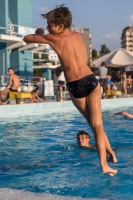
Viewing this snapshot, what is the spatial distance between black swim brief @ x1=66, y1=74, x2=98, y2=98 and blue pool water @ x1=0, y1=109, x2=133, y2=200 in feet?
2.88

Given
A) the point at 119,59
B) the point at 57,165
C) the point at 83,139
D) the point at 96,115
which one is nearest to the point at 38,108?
the point at 83,139

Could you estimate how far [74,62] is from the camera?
3.21 m

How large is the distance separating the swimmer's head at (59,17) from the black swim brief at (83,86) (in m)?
0.52

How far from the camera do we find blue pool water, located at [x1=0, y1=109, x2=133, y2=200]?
3.19m

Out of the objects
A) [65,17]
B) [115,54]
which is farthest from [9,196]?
[115,54]

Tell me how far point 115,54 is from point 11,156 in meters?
15.6

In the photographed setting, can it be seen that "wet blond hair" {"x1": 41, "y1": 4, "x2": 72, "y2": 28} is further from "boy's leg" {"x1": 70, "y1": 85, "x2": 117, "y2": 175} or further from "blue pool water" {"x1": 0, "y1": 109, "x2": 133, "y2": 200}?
"blue pool water" {"x1": 0, "y1": 109, "x2": 133, "y2": 200}

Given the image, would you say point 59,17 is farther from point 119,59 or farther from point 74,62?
point 119,59

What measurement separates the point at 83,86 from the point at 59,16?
25.8 inches

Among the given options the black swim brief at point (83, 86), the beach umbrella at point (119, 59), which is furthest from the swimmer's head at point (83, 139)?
the beach umbrella at point (119, 59)

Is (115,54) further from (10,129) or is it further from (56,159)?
(56,159)

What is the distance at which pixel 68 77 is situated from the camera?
3271mm

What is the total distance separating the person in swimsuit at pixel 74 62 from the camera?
3.19 meters

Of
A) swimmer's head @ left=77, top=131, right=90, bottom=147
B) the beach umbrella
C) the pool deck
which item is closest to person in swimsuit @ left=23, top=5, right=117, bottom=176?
swimmer's head @ left=77, top=131, right=90, bottom=147
